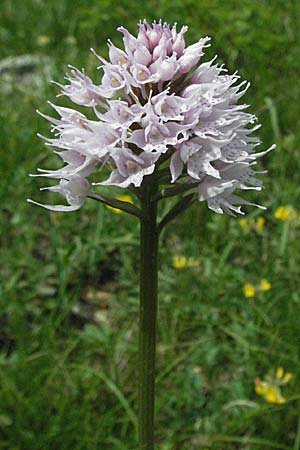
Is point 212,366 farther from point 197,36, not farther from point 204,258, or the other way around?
point 197,36

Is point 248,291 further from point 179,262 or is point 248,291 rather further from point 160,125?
point 160,125

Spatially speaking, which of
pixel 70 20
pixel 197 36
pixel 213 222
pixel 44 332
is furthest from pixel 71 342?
pixel 70 20

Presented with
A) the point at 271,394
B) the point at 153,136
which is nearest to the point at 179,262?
the point at 271,394

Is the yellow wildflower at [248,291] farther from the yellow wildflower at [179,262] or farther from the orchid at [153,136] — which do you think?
the orchid at [153,136]

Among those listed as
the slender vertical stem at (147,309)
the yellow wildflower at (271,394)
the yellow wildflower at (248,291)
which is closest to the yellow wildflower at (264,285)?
the yellow wildflower at (248,291)

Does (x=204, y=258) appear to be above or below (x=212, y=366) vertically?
above

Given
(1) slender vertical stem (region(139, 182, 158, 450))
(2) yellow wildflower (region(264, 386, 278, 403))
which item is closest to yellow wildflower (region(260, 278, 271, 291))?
(2) yellow wildflower (region(264, 386, 278, 403))
